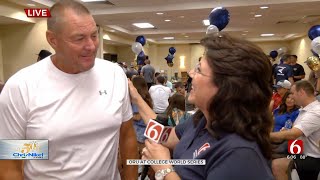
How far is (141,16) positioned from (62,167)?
747 centimetres

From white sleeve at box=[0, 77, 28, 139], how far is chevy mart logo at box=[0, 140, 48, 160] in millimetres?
27

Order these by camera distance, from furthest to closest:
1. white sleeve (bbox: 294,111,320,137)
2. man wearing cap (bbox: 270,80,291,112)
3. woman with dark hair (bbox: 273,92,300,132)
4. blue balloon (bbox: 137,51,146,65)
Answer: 1. blue balloon (bbox: 137,51,146,65)
2. man wearing cap (bbox: 270,80,291,112)
3. woman with dark hair (bbox: 273,92,300,132)
4. white sleeve (bbox: 294,111,320,137)

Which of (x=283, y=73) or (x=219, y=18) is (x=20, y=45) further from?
(x=283, y=73)

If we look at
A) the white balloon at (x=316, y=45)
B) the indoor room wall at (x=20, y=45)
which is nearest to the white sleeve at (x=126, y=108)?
the white balloon at (x=316, y=45)

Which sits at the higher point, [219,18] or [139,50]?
[219,18]

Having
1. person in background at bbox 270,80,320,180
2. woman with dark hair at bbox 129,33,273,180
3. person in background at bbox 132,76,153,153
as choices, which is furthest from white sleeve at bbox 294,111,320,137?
woman with dark hair at bbox 129,33,273,180

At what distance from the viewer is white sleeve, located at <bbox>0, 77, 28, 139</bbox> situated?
3.69ft

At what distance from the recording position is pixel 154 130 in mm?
1147

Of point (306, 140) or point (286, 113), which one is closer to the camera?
point (306, 140)

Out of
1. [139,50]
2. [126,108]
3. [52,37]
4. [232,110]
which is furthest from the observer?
[139,50]

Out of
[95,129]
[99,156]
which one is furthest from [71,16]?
[99,156]

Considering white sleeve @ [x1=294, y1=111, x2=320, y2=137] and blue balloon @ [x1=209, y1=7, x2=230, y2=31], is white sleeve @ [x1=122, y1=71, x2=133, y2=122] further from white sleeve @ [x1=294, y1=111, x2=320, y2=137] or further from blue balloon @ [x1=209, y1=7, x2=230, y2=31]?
Result: blue balloon @ [x1=209, y1=7, x2=230, y2=31]

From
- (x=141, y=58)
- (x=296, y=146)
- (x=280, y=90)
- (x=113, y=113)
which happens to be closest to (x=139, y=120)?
(x=296, y=146)

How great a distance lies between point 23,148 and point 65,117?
0.19m
